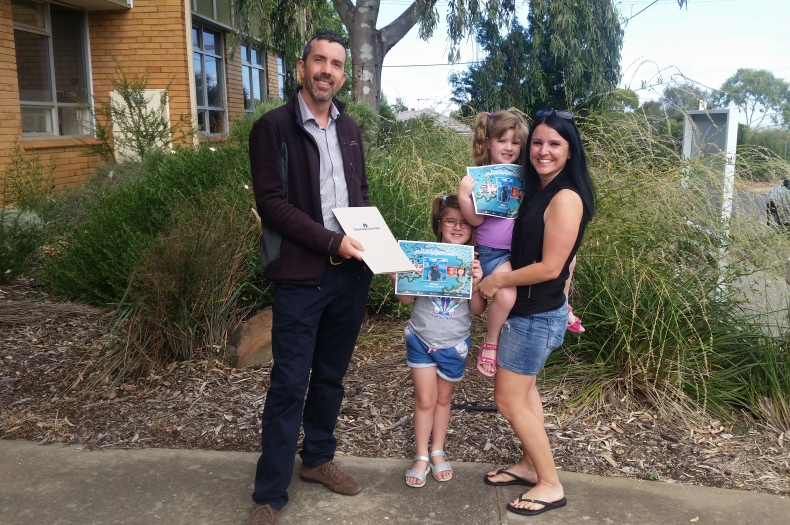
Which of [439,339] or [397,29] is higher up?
[397,29]

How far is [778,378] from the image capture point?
14.3ft

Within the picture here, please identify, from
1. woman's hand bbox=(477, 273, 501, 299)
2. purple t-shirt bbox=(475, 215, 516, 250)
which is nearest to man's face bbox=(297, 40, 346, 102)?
purple t-shirt bbox=(475, 215, 516, 250)

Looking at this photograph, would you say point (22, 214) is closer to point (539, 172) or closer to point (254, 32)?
point (539, 172)

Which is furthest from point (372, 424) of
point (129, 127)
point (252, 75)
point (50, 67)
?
point (252, 75)

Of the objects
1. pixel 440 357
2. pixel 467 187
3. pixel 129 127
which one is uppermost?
pixel 129 127

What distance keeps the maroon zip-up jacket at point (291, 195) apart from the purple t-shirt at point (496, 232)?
27.4 inches

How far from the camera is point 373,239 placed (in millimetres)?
3141

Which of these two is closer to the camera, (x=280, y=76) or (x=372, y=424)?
(x=372, y=424)

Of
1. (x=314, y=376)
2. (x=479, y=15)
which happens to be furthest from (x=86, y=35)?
(x=314, y=376)

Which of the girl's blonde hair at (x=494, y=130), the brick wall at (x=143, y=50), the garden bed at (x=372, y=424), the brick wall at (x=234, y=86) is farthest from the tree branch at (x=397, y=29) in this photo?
the girl's blonde hair at (x=494, y=130)

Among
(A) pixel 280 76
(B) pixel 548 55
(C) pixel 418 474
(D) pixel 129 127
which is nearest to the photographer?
(C) pixel 418 474

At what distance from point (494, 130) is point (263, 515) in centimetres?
196

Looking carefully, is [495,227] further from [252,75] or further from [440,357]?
[252,75]

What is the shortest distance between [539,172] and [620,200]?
2.17 m
